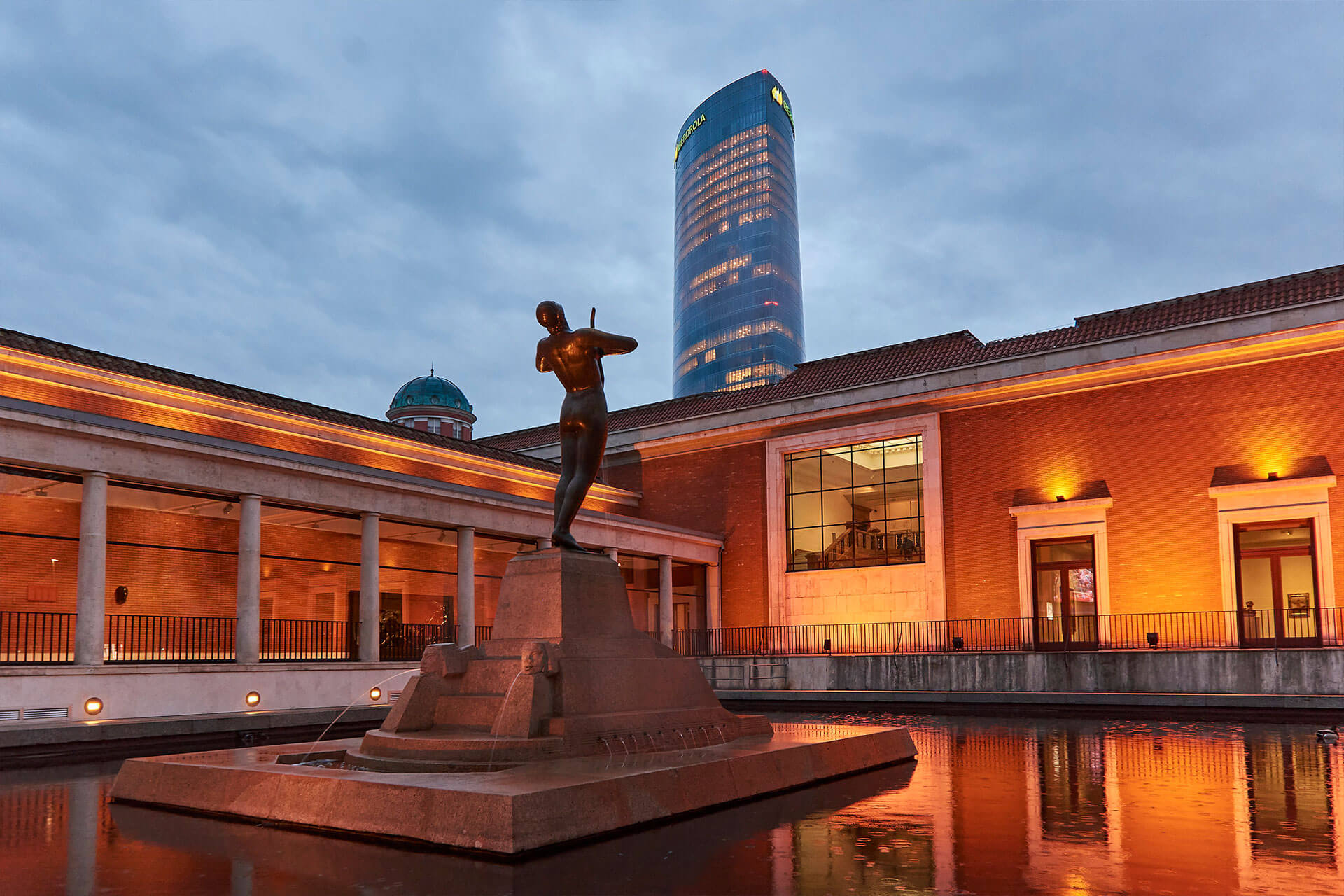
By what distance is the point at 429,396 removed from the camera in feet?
171

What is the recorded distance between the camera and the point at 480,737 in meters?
8.83

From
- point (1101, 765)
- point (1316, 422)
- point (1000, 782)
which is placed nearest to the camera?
point (1000, 782)

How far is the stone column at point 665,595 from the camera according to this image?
31.3 m

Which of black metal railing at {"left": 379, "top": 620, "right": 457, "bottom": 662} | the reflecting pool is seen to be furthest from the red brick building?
the reflecting pool

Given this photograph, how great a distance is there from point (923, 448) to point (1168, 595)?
797 centimetres

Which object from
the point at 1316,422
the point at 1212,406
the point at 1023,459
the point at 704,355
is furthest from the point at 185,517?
the point at 704,355

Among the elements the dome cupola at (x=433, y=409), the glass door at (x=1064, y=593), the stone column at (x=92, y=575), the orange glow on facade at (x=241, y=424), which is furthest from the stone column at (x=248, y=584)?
the dome cupola at (x=433, y=409)

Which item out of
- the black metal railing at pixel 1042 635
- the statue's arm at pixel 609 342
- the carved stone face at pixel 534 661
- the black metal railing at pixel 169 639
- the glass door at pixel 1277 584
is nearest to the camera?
the carved stone face at pixel 534 661

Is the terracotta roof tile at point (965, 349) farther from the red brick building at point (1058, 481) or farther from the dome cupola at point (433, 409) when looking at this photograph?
the dome cupola at point (433, 409)

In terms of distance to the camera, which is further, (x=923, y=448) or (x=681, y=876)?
(x=923, y=448)

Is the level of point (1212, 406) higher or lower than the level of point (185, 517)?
higher

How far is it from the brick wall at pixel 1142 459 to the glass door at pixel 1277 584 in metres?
0.66

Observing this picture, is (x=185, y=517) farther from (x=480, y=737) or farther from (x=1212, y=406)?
(x=1212, y=406)

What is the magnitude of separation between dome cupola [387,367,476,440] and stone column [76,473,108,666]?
105 feet
